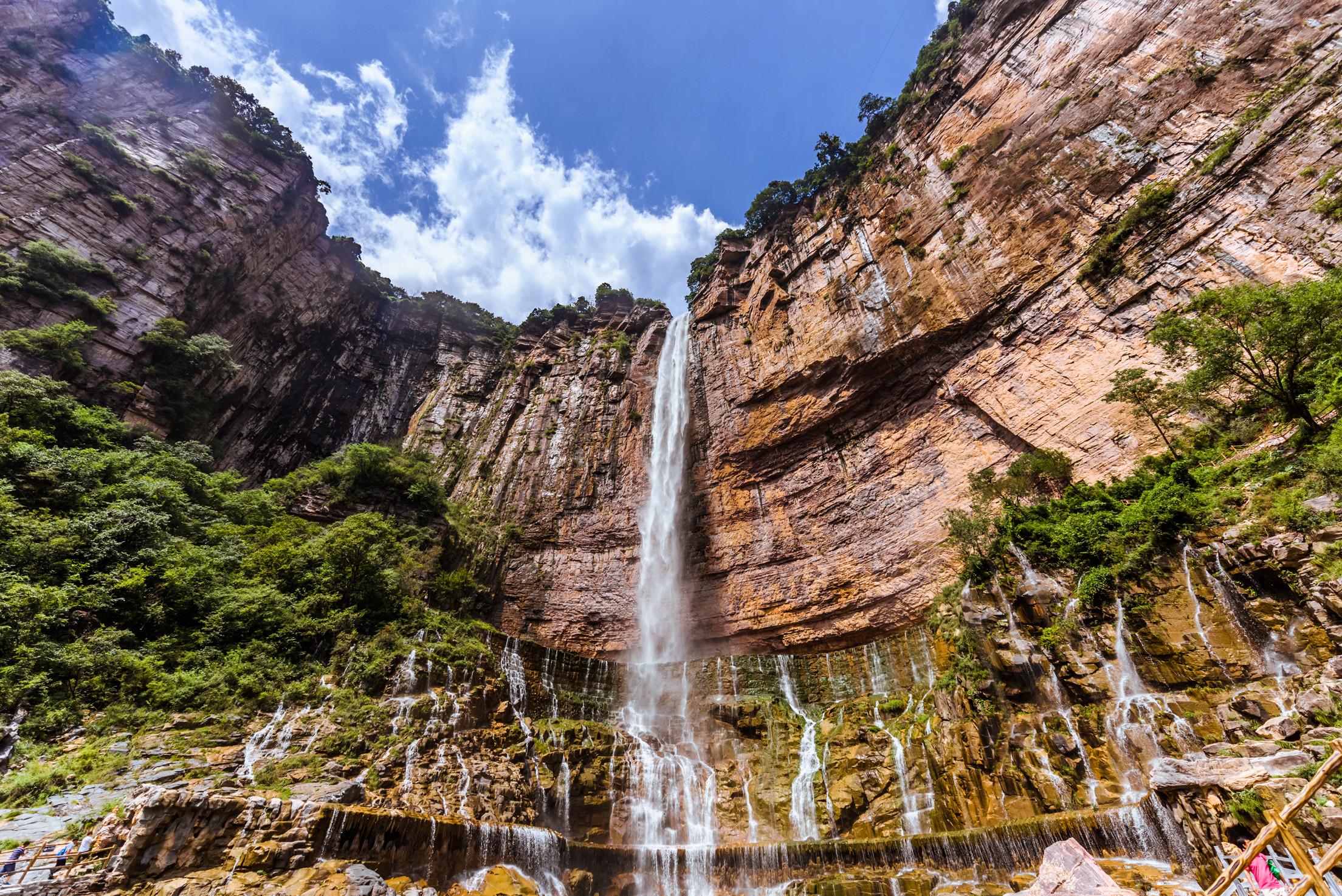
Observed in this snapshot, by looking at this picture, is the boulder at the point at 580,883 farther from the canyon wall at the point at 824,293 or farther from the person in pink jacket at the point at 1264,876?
the canyon wall at the point at 824,293

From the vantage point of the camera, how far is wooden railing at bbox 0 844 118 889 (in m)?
6.23

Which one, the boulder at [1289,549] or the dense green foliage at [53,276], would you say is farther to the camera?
the dense green foliage at [53,276]

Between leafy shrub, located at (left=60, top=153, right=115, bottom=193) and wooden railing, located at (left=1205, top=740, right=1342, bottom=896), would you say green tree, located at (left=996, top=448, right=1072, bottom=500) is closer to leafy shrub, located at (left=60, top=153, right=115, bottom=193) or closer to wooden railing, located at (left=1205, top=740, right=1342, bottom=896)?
wooden railing, located at (left=1205, top=740, right=1342, bottom=896)

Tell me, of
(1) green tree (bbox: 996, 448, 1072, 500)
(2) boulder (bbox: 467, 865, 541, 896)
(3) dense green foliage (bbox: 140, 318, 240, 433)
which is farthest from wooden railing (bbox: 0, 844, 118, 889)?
(3) dense green foliage (bbox: 140, 318, 240, 433)

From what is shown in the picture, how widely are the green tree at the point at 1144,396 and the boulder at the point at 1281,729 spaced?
27.4ft

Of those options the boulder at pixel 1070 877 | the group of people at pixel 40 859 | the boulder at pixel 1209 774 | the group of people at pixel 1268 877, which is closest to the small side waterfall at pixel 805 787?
the boulder at pixel 1209 774

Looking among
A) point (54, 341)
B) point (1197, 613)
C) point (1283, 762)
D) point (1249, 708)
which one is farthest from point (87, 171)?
point (1249, 708)

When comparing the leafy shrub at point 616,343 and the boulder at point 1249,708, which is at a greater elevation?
the leafy shrub at point 616,343

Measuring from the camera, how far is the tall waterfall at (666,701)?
1218 cm

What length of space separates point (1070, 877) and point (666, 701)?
52.9ft

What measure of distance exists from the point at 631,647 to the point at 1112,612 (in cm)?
1705

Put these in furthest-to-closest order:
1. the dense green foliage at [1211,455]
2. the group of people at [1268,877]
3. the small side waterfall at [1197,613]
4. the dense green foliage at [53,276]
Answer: the dense green foliage at [53,276], the dense green foliage at [1211,455], the small side waterfall at [1197,613], the group of people at [1268,877]

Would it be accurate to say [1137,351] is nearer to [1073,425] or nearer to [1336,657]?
[1073,425]

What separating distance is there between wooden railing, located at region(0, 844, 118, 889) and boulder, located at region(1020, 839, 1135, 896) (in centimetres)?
1052
